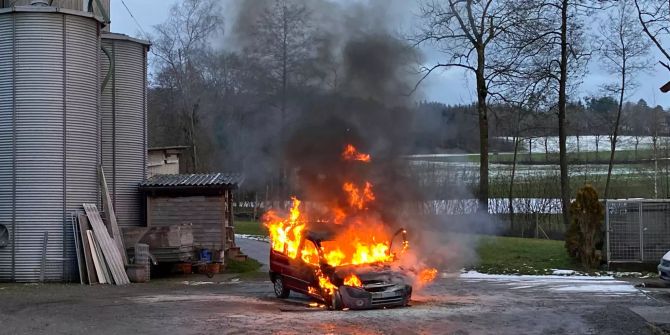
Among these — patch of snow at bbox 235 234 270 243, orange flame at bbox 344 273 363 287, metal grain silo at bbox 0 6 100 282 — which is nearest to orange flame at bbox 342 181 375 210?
orange flame at bbox 344 273 363 287

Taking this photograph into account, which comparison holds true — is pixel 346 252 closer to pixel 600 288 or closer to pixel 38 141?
pixel 600 288

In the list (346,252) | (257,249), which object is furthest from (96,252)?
(257,249)

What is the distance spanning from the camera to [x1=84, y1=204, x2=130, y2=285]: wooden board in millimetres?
19781

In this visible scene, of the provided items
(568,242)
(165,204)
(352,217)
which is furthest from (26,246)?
(568,242)

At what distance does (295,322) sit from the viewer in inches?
472

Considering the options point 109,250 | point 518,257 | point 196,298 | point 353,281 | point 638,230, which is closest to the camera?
point 353,281

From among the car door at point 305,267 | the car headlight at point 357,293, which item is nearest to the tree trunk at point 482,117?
the car door at point 305,267

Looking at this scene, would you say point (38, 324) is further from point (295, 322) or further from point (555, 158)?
point (555, 158)

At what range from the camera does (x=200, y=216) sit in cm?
2394

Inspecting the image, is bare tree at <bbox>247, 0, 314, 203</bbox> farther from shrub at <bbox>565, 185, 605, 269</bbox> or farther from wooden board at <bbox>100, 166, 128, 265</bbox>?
shrub at <bbox>565, 185, 605, 269</bbox>

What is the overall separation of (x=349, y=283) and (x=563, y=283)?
8.09 metres

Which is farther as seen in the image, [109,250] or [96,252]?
[109,250]

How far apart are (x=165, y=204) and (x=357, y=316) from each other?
13.2 metres

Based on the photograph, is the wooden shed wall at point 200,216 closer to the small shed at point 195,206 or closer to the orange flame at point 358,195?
the small shed at point 195,206
